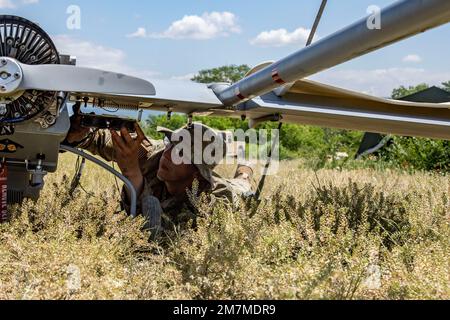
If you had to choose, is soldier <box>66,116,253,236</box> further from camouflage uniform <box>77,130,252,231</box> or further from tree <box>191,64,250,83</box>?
tree <box>191,64,250,83</box>

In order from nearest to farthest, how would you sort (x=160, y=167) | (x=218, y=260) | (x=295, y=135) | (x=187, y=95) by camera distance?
(x=218, y=260)
(x=187, y=95)
(x=160, y=167)
(x=295, y=135)

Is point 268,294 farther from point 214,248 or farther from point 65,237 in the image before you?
point 65,237

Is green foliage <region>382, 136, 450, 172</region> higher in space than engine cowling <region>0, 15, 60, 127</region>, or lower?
lower

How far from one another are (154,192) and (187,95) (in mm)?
1424

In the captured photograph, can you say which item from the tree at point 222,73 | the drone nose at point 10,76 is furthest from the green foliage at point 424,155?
the tree at point 222,73

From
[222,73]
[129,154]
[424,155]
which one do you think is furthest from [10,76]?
[222,73]

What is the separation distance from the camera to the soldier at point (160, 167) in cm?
538

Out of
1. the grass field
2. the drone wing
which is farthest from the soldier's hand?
the drone wing

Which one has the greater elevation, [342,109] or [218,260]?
[342,109]

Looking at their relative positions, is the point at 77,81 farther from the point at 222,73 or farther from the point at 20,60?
the point at 222,73

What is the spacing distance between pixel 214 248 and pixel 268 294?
0.82 metres

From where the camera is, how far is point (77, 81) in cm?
412

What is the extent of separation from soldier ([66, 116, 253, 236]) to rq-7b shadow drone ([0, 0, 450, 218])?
280mm

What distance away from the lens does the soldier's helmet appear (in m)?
5.57
